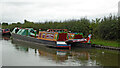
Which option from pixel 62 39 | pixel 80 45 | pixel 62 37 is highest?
pixel 62 37

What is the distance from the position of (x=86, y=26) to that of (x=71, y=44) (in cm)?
653

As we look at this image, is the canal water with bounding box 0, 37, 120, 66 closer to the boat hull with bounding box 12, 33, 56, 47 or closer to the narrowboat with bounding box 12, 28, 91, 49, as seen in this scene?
the narrowboat with bounding box 12, 28, 91, 49

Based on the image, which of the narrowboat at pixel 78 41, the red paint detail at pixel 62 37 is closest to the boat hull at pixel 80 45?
the narrowboat at pixel 78 41

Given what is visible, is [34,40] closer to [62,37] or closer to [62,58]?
[62,37]

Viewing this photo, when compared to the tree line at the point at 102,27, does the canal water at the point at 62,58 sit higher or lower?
lower

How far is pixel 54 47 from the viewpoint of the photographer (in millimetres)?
18328

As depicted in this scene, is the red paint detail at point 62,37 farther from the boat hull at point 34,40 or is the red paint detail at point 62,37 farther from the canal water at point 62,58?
the canal water at point 62,58

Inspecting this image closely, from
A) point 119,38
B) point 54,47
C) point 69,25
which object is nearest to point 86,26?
point 69,25

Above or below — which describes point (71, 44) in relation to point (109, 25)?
below

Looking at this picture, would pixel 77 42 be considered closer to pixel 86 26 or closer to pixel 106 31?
pixel 106 31

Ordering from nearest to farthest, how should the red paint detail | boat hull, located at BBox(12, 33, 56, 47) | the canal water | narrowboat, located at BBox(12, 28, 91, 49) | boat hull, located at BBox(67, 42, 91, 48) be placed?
the canal water < narrowboat, located at BBox(12, 28, 91, 49) < the red paint detail < boat hull, located at BBox(67, 42, 91, 48) < boat hull, located at BBox(12, 33, 56, 47)

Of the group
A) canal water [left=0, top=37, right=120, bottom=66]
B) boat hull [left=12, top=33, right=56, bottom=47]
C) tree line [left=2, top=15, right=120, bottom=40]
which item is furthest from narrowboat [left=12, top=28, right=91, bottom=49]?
tree line [left=2, top=15, right=120, bottom=40]

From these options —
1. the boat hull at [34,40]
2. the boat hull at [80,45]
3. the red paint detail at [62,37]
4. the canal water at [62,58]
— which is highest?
the red paint detail at [62,37]

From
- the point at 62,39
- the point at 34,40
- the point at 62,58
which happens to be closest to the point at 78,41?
the point at 62,39
